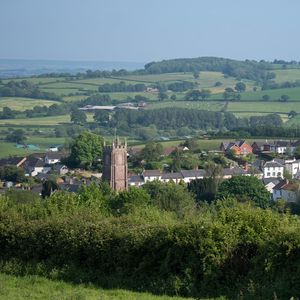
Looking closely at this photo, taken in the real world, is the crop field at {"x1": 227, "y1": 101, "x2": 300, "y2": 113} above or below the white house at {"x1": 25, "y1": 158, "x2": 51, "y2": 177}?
below

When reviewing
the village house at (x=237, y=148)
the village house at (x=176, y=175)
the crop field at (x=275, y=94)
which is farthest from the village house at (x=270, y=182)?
the crop field at (x=275, y=94)

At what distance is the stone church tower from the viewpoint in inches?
2012

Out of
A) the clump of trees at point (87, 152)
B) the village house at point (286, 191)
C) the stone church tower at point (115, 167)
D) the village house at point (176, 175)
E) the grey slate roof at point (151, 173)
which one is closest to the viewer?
the village house at point (286, 191)

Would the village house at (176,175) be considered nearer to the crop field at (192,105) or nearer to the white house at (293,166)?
the white house at (293,166)

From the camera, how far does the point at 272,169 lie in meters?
63.9

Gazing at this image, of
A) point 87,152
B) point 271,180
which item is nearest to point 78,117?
point 87,152

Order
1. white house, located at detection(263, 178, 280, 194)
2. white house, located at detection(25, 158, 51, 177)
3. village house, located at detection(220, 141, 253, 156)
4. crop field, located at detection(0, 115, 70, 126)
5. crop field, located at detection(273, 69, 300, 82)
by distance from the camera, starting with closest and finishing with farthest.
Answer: white house, located at detection(263, 178, 280, 194) < white house, located at detection(25, 158, 51, 177) < village house, located at detection(220, 141, 253, 156) < crop field, located at detection(0, 115, 70, 126) < crop field, located at detection(273, 69, 300, 82)

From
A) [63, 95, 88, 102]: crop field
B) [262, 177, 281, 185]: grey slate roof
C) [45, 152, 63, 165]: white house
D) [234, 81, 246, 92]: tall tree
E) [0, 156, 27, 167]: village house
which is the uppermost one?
[262, 177, 281, 185]: grey slate roof

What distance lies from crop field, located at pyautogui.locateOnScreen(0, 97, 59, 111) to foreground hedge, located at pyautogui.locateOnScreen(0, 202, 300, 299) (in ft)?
378

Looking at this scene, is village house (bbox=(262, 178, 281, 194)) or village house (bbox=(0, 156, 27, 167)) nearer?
village house (bbox=(262, 178, 281, 194))

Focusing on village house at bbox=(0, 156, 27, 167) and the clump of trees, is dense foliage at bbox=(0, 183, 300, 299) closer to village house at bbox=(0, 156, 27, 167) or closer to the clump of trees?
the clump of trees

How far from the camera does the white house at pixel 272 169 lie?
62.5 metres

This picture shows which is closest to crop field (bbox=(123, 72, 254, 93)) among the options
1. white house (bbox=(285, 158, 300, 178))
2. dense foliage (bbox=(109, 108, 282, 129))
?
dense foliage (bbox=(109, 108, 282, 129))

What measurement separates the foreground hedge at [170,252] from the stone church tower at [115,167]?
35.1 metres
